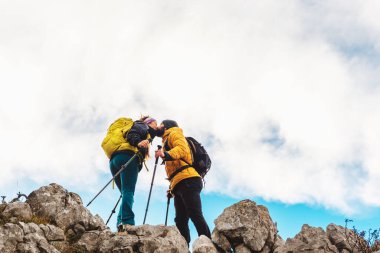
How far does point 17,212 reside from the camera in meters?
12.2

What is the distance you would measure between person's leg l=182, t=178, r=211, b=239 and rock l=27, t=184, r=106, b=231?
8.78ft

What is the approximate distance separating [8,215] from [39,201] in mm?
1167

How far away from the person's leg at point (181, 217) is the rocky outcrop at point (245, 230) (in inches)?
41.6

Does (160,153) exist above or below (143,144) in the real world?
below

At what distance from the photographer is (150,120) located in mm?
15414

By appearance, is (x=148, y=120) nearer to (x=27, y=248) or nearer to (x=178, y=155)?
(x=178, y=155)

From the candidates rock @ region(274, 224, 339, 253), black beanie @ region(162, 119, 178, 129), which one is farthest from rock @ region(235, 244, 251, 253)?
black beanie @ region(162, 119, 178, 129)

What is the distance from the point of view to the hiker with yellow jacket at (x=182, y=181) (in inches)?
504

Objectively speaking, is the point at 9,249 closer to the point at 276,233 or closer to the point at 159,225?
the point at 159,225

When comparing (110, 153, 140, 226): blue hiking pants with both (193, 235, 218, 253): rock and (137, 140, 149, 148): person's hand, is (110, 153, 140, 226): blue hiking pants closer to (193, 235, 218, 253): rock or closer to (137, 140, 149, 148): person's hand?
(137, 140, 149, 148): person's hand

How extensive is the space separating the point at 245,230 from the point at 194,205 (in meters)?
1.64

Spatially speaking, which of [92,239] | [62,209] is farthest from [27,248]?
[62,209]

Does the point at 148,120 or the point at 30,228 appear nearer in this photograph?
the point at 30,228

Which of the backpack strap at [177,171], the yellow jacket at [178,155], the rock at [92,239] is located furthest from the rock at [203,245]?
the rock at [92,239]
